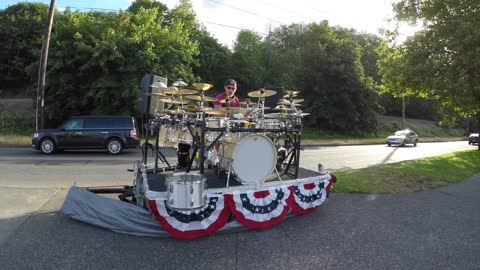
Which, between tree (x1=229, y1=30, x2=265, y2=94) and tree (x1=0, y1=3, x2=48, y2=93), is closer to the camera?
tree (x1=0, y1=3, x2=48, y2=93)

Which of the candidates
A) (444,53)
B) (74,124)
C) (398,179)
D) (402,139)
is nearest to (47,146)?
(74,124)

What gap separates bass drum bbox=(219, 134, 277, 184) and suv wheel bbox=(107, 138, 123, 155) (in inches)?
472

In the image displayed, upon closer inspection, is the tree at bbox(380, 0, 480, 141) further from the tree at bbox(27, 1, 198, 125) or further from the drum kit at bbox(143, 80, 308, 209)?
the tree at bbox(27, 1, 198, 125)

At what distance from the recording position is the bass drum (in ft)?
18.5

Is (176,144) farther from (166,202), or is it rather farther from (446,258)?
(446,258)

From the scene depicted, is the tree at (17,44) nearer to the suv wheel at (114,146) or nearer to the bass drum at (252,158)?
the suv wheel at (114,146)

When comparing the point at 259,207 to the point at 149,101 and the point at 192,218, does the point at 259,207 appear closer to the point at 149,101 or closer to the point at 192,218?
the point at 192,218

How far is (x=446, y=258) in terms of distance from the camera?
446 cm

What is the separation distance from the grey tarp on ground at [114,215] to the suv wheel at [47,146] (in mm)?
12010

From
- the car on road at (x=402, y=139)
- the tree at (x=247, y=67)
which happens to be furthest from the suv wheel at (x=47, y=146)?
the tree at (x=247, y=67)

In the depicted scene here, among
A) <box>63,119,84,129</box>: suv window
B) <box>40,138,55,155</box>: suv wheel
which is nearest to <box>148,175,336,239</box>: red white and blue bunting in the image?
<box>63,119,84,129</box>: suv window

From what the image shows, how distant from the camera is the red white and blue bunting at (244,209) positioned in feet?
15.9

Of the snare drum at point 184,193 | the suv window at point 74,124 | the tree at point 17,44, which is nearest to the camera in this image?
the snare drum at point 184,193

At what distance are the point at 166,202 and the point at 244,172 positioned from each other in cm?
137
